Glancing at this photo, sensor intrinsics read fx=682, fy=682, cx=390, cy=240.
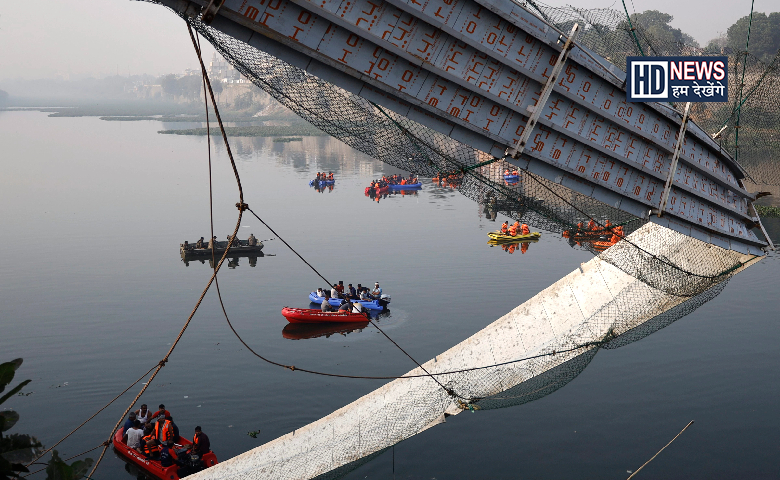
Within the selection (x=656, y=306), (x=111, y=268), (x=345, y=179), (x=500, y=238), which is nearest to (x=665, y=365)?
(x=656, y=306)

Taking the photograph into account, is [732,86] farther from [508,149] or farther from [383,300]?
[383,300]

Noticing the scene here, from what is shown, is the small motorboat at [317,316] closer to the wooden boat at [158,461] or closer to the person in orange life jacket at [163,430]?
the person in orange life jacket at [163,430]

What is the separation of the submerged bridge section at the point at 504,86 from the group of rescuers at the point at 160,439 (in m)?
13.9

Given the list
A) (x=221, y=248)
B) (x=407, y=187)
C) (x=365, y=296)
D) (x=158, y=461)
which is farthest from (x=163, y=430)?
(x=407, y=187)

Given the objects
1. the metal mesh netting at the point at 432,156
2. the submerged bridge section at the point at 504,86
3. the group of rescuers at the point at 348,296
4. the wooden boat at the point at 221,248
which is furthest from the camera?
the wooden boat at the point at 221,248

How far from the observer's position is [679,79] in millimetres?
14648

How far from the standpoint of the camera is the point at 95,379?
3003cm

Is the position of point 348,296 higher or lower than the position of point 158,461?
higher

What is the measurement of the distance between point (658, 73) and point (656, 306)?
684 cm

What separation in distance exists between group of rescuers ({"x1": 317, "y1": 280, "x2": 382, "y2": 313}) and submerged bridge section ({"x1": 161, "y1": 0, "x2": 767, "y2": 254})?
2361 centimetres

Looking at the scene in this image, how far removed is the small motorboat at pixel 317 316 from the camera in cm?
3616

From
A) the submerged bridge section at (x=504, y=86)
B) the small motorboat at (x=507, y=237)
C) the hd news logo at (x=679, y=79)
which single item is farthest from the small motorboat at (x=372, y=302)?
the hd news logo at (x=679, y=79)

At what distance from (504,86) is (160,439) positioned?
16928 millimetres

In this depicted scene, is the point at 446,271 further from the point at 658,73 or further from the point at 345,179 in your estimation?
the point at 345,179
